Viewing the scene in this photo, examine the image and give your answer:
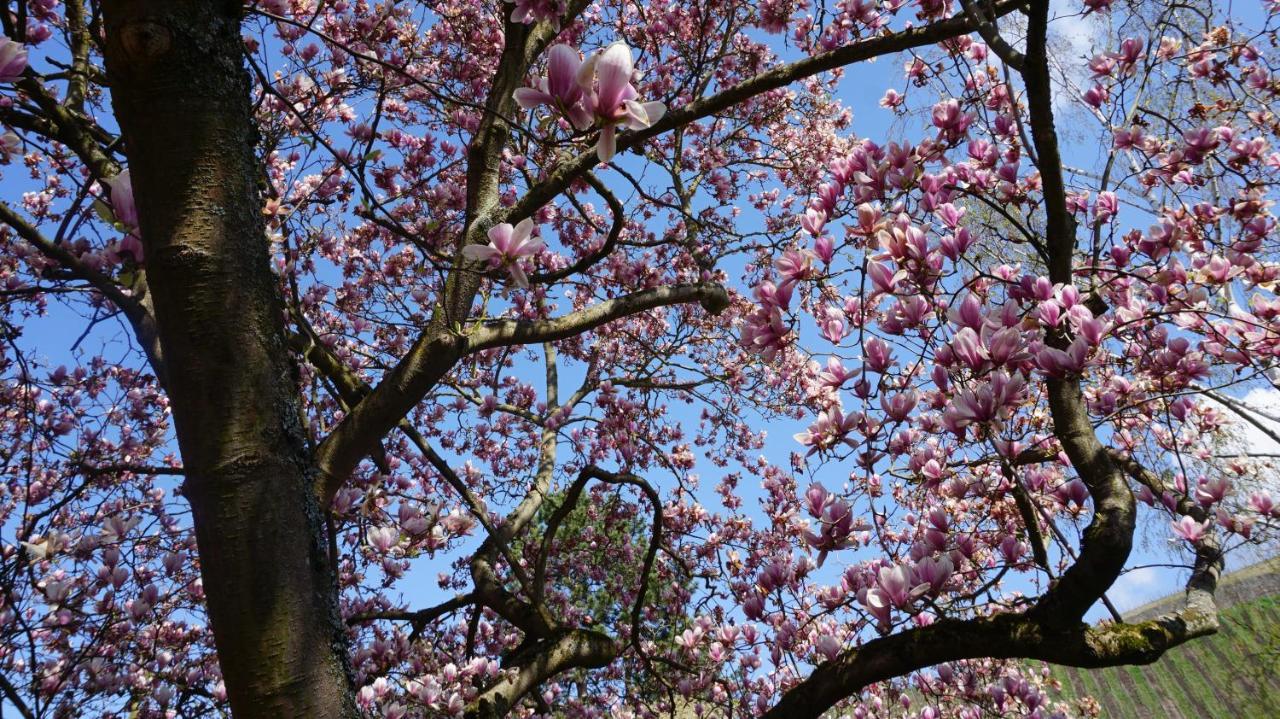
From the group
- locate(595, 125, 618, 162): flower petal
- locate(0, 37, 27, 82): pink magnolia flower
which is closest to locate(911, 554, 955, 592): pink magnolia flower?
locate(595, 125, 618, 162): flower petal

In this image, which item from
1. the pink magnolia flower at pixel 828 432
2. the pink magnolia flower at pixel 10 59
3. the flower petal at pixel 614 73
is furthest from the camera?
the pink magnolia flower at pixel 828 432

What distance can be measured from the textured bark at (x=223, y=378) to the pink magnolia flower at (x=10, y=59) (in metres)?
0.20

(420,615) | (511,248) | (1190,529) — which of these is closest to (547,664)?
(420,615)

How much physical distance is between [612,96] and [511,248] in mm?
408

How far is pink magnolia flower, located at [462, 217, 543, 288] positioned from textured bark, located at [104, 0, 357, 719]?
41 cm

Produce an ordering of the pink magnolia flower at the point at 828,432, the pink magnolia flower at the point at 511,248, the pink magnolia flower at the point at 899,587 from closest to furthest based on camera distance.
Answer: the pink magnolia flower at the point at 511,248
the pink magnolia flower at the point at 899,587
the pink magnolia flower at the point at 828,432

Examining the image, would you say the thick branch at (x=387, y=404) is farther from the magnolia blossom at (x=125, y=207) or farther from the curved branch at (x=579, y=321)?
the magnolia blossom at (x=125, y=207)

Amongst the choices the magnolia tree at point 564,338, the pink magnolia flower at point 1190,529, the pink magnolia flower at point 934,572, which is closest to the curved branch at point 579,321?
the magnolia tree at point 564,338

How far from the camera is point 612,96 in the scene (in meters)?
1.03

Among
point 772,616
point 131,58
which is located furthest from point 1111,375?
point 131,58

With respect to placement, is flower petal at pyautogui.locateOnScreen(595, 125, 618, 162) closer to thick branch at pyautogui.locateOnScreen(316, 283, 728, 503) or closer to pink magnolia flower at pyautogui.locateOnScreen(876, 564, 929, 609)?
thick branch at pyautogui.locateOnScreen(316, 283, 728, 503)

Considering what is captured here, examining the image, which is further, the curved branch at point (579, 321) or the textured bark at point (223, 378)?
the curved branch at point (579, 321)

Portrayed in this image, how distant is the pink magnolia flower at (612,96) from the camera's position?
3.31ft

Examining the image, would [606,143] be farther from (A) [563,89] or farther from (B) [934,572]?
(B) [934,572]
